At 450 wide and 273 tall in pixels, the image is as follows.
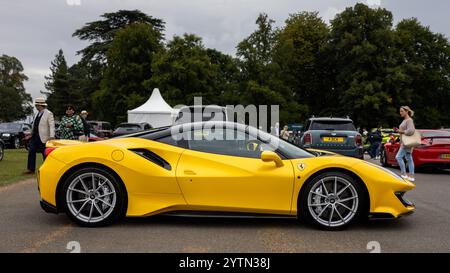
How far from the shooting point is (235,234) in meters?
5.16

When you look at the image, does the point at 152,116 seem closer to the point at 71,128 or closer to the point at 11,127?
the point at 11,127

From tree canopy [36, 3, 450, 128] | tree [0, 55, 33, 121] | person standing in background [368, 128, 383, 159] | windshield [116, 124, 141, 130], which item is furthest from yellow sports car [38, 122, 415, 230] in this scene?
tree [0, 55, 33, 121]

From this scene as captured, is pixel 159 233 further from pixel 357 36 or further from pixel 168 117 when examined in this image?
pixel 357 36

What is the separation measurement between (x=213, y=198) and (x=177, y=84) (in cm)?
4605

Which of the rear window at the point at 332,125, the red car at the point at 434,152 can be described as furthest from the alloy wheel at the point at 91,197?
the red car at the point at 434,152

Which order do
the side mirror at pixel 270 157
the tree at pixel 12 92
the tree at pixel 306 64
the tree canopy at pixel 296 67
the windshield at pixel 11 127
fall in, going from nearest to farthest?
the side mirror at pixel 270 157, the windshield at pixel 11 127, the tree canopy at pixel 296 67, the tree at pixel 306 64, the tree at pixel 12 92

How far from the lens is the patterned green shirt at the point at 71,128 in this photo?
10742mm

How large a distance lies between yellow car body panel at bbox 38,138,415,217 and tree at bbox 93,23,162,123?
150 feet

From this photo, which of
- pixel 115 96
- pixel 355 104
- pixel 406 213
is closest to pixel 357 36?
pixel 355 104

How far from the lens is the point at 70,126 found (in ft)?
35.2

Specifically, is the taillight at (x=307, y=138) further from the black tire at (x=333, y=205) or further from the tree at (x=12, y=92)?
the tree at (x=12, y=92)

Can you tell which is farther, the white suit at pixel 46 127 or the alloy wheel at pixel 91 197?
→ the white suit at pixel 46 127

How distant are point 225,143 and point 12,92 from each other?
92.4 metres

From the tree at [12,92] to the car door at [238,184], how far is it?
298 feet
